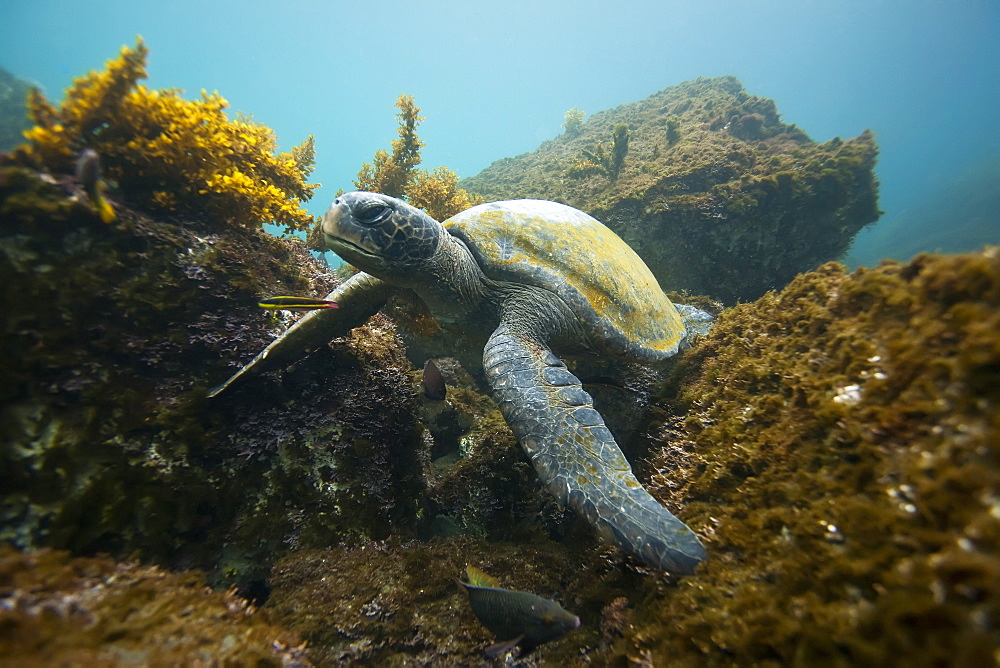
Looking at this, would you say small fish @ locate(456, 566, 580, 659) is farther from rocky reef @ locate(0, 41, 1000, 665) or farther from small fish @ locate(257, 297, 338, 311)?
small fish @ locate(257, 297, 338, 311)

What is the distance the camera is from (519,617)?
1.53 m

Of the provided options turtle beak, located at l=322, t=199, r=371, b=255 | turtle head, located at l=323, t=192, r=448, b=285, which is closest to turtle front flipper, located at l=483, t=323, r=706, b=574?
turtle head, located at l=323, t=192, r=448, b=285

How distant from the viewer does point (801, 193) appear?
639 centimetres

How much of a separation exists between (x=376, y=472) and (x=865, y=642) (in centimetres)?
243

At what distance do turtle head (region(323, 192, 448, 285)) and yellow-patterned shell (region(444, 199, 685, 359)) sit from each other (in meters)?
0.59

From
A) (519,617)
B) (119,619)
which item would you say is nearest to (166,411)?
(119,619)

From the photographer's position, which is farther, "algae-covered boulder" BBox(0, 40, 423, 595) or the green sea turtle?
the green sea turtle

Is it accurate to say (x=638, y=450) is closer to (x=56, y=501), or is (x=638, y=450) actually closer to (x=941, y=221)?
(x=56, y=501)

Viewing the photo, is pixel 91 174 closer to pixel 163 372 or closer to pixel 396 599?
pixel 163 372

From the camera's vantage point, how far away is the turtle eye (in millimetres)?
2676

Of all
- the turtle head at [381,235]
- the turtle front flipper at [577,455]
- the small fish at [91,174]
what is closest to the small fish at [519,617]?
the turtle front flipper at [577,455]

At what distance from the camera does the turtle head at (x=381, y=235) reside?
2633 millimetres

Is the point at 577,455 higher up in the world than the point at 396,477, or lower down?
higher up

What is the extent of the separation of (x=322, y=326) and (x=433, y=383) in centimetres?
113
